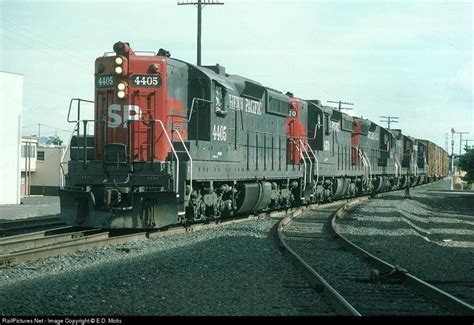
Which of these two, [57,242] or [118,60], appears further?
[118,60]

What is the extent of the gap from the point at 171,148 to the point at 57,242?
287 cm

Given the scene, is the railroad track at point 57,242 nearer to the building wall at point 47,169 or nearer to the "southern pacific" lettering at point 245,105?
the "southern pacific" lettering at point 245,105

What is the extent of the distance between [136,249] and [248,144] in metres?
6.44

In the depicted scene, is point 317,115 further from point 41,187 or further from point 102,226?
point 41,187

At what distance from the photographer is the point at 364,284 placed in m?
7.53

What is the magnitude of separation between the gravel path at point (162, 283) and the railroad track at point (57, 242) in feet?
0.77

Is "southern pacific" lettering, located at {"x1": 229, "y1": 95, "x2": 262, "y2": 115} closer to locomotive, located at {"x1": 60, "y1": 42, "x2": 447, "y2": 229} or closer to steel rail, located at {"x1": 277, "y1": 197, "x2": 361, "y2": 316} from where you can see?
locomotive, located at {"x1": 60, "y1": 42, "x2": 447, "y2": 229}

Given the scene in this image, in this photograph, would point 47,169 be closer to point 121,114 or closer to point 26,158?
point 26,158

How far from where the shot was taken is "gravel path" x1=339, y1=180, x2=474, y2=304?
8.28m

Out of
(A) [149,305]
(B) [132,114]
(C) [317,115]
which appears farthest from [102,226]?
(C) [317,115]

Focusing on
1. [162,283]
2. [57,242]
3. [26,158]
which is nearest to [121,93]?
[57,242]

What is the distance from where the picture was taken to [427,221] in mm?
19172

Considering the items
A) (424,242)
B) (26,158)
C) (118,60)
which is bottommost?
(424,242)

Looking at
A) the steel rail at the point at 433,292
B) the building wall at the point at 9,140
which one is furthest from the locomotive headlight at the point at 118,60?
the building wall at the point at 9,140
